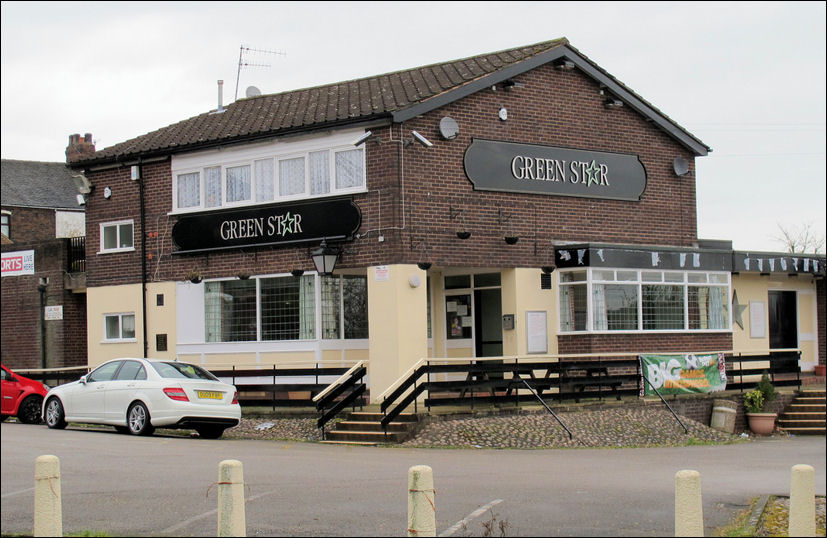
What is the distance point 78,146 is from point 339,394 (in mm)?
26314

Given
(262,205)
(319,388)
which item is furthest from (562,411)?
(262,205)

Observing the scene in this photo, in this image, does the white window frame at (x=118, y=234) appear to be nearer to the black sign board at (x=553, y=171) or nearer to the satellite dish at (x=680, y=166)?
the black sign board at (x=553, y=171)

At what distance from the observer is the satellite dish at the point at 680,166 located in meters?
26.2

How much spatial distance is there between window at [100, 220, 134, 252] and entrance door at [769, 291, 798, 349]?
15.7 meters

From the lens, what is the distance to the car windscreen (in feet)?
63.1

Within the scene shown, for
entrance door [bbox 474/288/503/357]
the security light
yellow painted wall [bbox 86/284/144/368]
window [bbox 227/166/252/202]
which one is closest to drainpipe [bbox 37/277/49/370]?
yellow painted wall [bbox 86/284/144/368]

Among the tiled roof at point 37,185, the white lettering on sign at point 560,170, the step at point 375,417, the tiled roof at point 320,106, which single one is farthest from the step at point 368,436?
the tiled roof at point 37,185

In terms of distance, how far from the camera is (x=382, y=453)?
57.3 feet

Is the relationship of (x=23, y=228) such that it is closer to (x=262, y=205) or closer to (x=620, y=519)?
(x=262, y=205)

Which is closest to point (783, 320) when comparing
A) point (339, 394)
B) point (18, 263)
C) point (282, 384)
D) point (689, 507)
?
point (339, 394)

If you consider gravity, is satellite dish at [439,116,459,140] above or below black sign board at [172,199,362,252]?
above

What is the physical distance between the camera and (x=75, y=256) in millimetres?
29953

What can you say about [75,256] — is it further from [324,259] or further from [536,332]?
[536,332]

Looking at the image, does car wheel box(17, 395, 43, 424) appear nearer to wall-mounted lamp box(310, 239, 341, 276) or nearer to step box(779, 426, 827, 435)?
wall-mounted lamp box(310, 239, 341, 276)
